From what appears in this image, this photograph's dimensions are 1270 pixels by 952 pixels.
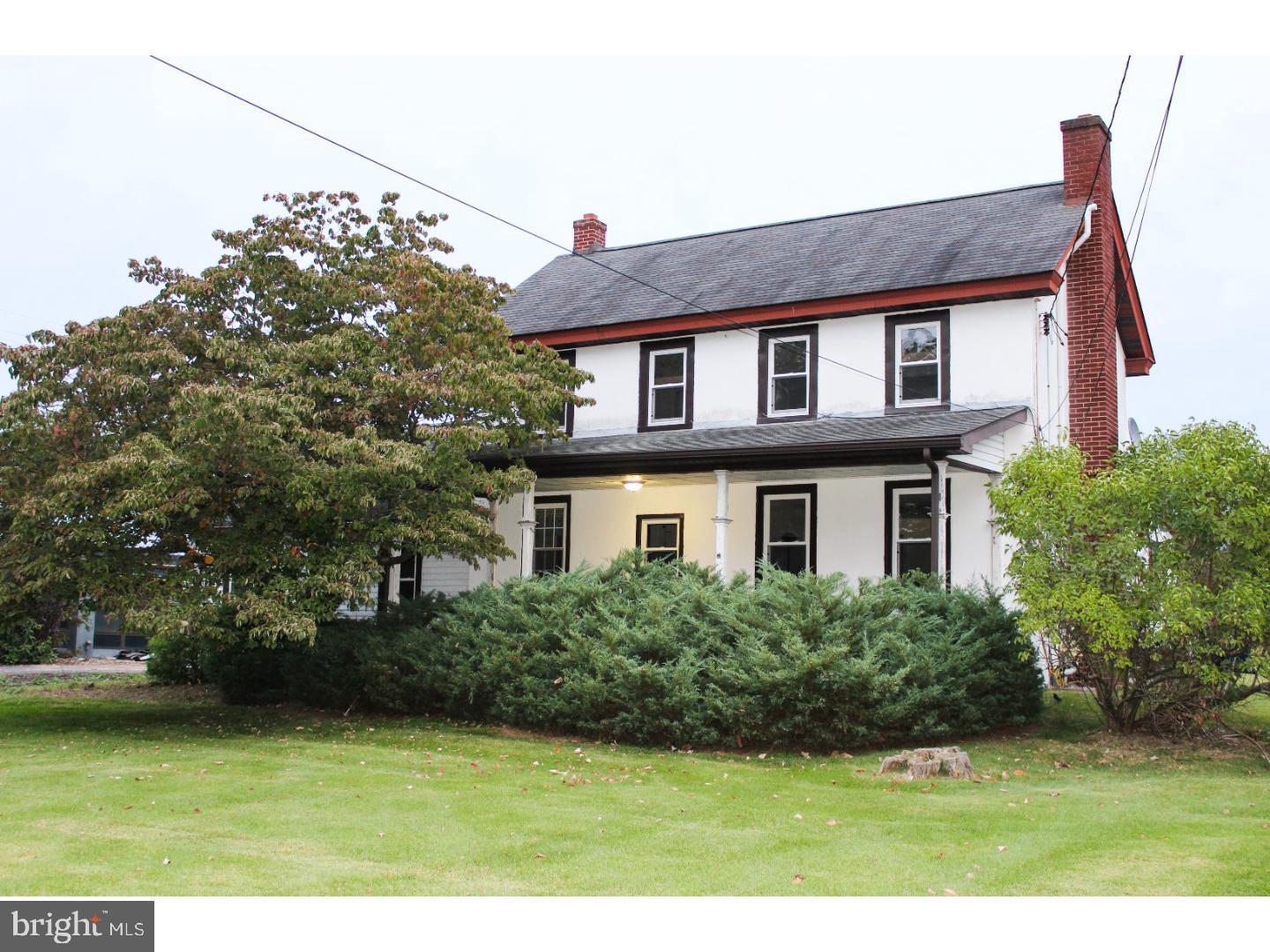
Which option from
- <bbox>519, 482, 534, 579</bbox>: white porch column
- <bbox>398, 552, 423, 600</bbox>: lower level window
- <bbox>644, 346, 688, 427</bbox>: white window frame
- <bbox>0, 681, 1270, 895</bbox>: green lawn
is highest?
<bbox>644, 346, 688, 427</bbox>: white window frame

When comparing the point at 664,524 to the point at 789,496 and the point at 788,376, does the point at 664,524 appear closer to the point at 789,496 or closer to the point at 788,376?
the point at 789,496

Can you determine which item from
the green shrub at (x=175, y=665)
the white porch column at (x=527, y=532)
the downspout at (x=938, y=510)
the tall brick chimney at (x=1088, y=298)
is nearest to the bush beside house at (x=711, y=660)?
the downspout at (x=938, y=510)

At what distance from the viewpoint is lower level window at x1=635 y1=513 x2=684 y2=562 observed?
1873 centimetres

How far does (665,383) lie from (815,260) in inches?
130

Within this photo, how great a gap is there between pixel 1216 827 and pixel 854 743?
4.35m

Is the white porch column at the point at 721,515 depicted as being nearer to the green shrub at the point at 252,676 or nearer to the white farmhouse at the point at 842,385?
the white farmhouse at the point at 842,385

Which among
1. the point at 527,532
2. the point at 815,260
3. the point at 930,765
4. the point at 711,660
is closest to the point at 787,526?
the point at 527,532

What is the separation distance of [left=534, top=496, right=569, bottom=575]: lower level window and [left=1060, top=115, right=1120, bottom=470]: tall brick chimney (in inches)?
334

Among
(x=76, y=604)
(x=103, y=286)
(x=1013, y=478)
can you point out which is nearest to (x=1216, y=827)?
(x=1013, y=478)

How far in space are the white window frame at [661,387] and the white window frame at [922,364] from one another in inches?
138

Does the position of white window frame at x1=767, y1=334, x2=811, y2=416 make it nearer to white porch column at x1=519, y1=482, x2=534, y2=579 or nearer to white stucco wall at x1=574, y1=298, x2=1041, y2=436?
white stucco wall at x1=574, y1=298, x2=1041, y2=436

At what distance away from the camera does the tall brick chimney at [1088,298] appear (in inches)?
700

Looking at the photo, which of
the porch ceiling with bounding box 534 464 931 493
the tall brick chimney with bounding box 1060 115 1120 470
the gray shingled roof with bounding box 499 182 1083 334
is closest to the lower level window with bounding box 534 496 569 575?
the porch ceiling with bounding box 534 464 931 493
